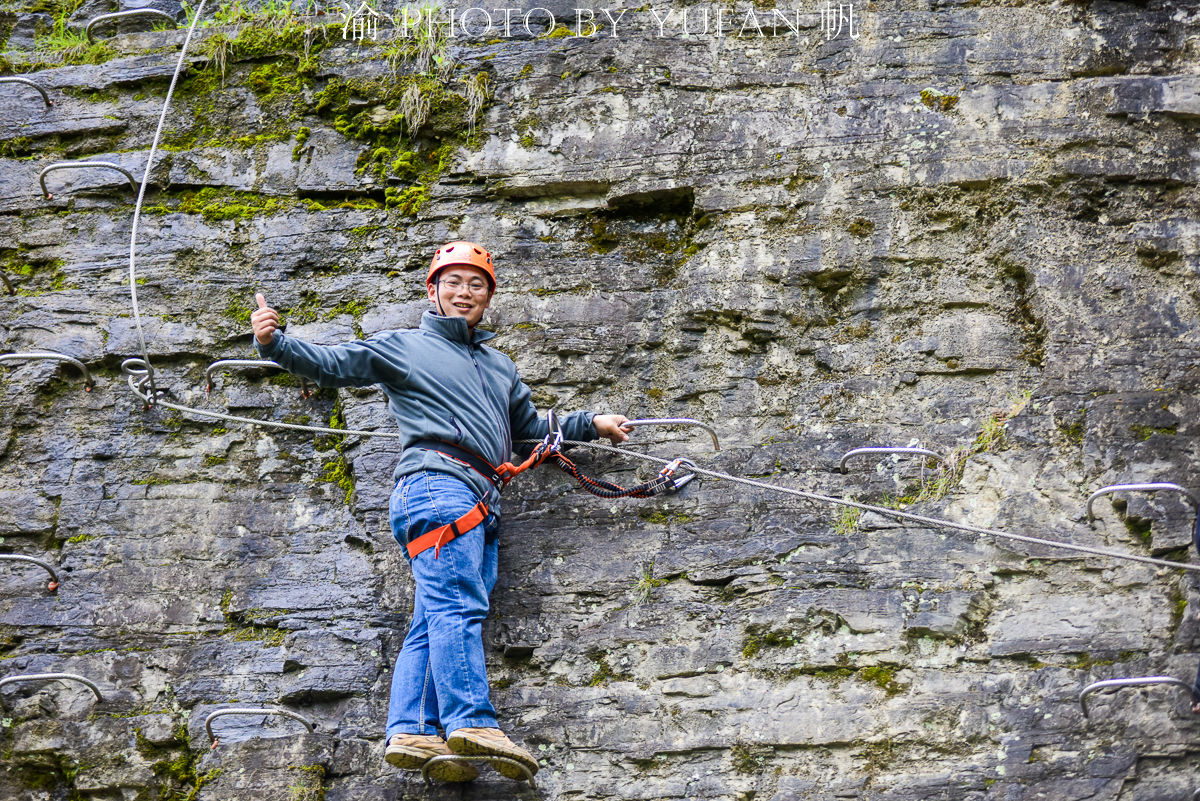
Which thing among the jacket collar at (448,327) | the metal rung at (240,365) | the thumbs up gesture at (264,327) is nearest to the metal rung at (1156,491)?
the jacket collar at (448,327)

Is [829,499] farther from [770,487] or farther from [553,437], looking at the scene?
[553,437]

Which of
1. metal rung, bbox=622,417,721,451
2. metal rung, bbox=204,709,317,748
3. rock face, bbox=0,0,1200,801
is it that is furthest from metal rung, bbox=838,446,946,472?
metal rung, bbox=204,709,317,748


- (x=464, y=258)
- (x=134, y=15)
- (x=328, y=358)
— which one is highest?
(x=134, y=15)

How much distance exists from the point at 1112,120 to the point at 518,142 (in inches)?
113

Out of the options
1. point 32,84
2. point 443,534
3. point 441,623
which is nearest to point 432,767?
point 441,623

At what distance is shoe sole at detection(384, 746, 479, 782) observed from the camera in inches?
172

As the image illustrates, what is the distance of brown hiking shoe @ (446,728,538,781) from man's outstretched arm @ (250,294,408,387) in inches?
58.3

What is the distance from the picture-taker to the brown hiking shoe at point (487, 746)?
428 centimetres

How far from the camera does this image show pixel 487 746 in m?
4.28

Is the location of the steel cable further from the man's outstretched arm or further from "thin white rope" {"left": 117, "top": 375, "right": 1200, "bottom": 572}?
the man's outstretched arm

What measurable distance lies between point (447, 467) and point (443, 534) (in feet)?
0.96

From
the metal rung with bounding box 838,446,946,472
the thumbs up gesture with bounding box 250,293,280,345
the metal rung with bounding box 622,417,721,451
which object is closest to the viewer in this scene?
the thumbs up gesture with bounding box 250,293,280,345

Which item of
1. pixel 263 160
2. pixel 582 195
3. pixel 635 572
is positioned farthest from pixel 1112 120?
pixel 263 160

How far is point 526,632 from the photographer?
16.3 ft
